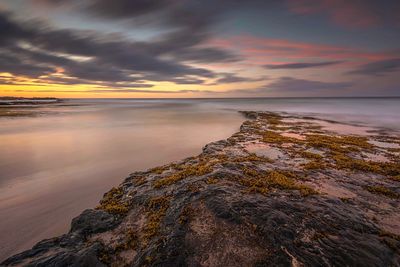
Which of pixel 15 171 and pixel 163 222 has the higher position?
pixel 163 222

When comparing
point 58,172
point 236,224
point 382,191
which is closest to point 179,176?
point 236,224

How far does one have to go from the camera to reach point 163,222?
4.87m

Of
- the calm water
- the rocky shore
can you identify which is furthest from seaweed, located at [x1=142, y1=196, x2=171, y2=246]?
the calm water

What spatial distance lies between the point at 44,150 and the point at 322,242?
1689 cm

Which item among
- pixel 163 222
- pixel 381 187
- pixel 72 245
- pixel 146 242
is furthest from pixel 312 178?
pixel 72 245

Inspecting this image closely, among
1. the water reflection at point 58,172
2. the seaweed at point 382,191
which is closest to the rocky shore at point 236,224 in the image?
the seaweed at point 382,191

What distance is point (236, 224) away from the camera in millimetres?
4480

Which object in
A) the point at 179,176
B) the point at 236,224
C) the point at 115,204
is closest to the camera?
the point at 236,224

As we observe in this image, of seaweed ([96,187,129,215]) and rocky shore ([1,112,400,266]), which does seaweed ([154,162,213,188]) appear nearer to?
rocky shore ([1,112,400,266])

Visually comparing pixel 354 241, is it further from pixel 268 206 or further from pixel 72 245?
pixel 72 245

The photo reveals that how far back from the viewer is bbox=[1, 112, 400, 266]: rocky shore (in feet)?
12.5

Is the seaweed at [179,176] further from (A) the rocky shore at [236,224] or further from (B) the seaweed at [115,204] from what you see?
(B) the seaweed at [115,204]

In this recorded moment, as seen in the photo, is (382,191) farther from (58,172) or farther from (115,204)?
(58,172)

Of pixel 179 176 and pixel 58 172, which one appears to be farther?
pixel 58 172
